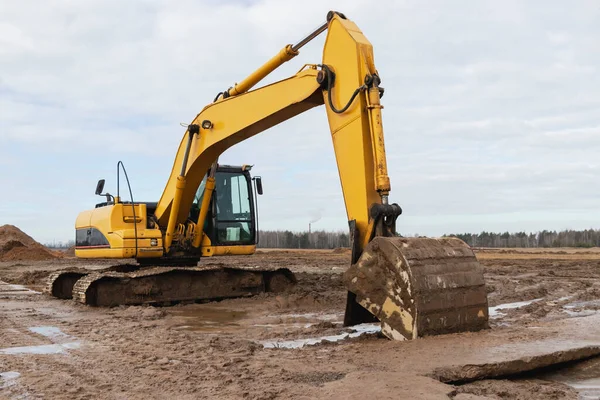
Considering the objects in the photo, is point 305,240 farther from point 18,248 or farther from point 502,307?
point 502,307

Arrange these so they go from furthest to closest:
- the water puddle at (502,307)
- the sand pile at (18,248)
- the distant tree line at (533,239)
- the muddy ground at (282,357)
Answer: the distant tree line at (533,239) → the sand pile at (18,248) → the water puddle at (502,307) → the muddy ground at (282,357)

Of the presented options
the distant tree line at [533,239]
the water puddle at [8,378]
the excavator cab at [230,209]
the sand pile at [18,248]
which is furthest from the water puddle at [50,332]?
the distant tree line at [533,239]

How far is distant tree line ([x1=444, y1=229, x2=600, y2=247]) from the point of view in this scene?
47.5 meters

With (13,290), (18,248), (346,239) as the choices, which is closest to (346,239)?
(346,239)

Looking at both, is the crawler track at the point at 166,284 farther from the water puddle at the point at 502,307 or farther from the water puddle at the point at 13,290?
the water puddle at the point at 502,307

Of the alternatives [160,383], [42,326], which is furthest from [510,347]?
[42,326]

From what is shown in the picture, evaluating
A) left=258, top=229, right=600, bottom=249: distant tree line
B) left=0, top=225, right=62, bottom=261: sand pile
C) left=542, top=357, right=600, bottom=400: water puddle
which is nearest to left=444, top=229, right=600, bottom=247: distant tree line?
left=258, top=229, right=600, bottom=249: distant tree line

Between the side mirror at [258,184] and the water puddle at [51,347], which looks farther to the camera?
Result: the side mirror at [258,184]

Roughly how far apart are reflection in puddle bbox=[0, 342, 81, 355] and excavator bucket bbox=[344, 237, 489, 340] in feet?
9.30

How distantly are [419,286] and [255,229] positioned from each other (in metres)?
6.41

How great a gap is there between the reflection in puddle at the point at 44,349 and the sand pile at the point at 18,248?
930 inches

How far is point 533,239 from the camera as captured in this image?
167 ft

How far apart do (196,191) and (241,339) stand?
4759 millimetres

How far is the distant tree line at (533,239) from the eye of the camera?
47.5 metres
